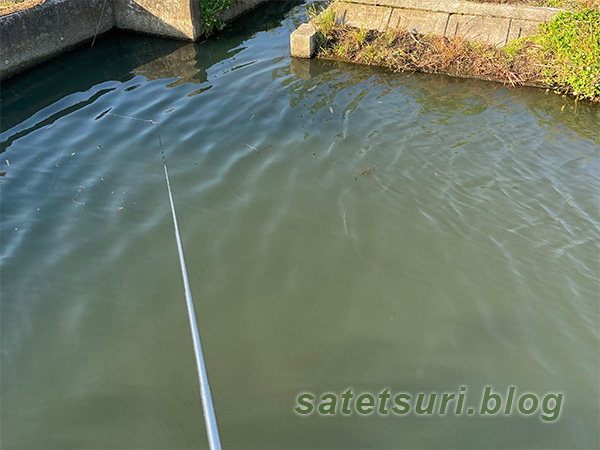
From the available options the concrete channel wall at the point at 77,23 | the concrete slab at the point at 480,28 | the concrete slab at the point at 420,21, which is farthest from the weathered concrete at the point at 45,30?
the concrete slab at the point at 480,28

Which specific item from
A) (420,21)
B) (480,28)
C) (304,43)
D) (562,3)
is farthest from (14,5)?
Answer: (562,3)

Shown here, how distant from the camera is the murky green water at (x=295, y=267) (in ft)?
10.8

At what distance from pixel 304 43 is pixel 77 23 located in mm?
4303

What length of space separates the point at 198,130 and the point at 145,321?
3.43 meters

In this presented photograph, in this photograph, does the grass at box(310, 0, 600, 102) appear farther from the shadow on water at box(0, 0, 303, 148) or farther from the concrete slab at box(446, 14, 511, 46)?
the shadow on water at box(0, 0, 303, 148)

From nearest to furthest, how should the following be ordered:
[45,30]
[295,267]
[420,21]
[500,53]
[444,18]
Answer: [295,267], [500,53], [45,30], [444,18], [420,21]

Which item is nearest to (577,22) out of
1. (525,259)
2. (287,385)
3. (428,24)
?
(428,24)

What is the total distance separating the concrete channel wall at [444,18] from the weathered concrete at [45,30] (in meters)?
4.03

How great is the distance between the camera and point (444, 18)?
29.7 feet

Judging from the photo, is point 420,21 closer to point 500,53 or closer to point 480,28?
point 480,28

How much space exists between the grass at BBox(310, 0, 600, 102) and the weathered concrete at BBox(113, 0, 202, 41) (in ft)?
8.17

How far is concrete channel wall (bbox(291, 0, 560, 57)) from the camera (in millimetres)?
8664

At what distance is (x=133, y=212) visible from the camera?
16.4ft

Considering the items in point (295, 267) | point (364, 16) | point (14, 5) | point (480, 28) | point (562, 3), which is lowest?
point (295, 267)
